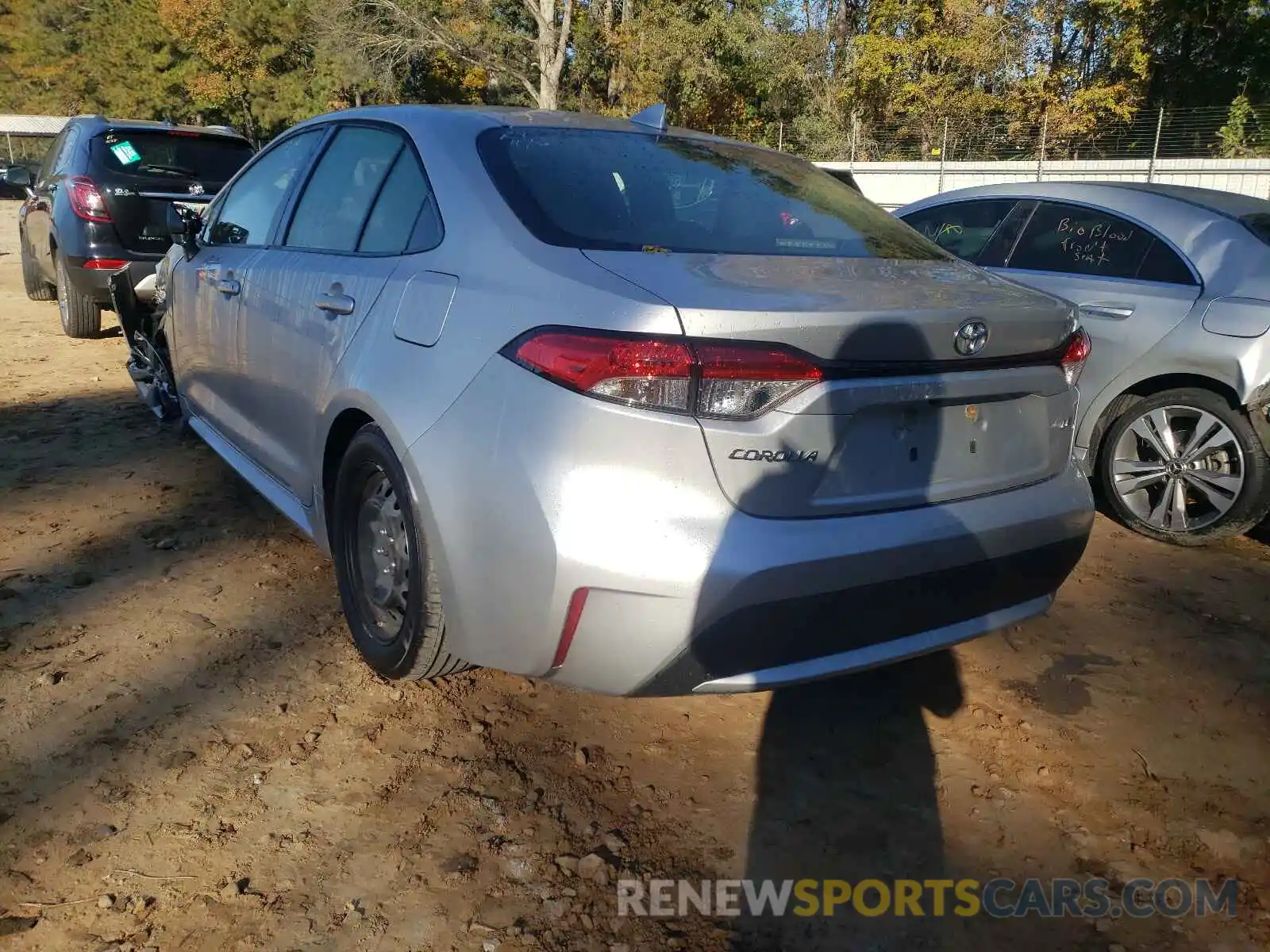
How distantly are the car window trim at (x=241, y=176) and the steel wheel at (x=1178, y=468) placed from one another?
12.0 feet

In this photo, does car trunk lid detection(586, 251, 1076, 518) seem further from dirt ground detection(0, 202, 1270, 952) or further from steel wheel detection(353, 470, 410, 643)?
steel wheel detection(353, 470, 410, 643)

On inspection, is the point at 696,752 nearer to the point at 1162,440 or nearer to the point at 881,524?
the point at 881,524

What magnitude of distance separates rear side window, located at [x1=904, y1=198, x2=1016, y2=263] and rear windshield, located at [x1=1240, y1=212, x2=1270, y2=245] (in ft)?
3.72

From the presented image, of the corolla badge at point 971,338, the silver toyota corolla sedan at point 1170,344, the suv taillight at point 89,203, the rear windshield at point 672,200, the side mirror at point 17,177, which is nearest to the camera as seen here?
the corolla badge at point 971,338

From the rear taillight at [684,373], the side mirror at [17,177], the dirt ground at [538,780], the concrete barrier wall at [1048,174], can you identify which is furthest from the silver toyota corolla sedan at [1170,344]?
the concrete barrier wall at [1048,174]

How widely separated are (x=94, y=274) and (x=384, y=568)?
5.85 meters

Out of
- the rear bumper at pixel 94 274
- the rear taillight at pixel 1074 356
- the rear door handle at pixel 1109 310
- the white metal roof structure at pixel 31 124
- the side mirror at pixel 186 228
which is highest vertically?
the white metal roof structure at pixel 31 124

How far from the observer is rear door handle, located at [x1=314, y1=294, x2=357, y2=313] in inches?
112

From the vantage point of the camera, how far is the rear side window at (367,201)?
2.83 meters

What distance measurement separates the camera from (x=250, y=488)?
15.1ft

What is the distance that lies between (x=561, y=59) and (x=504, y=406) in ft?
96.5

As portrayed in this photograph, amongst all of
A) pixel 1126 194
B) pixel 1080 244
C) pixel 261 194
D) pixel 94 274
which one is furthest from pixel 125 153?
pixel 1126 194

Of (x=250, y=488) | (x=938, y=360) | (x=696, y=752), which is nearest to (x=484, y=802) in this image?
(x=696, y=752)

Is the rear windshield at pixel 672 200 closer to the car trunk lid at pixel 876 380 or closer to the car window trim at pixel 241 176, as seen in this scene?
the car trunk lid at pixel 876 380
